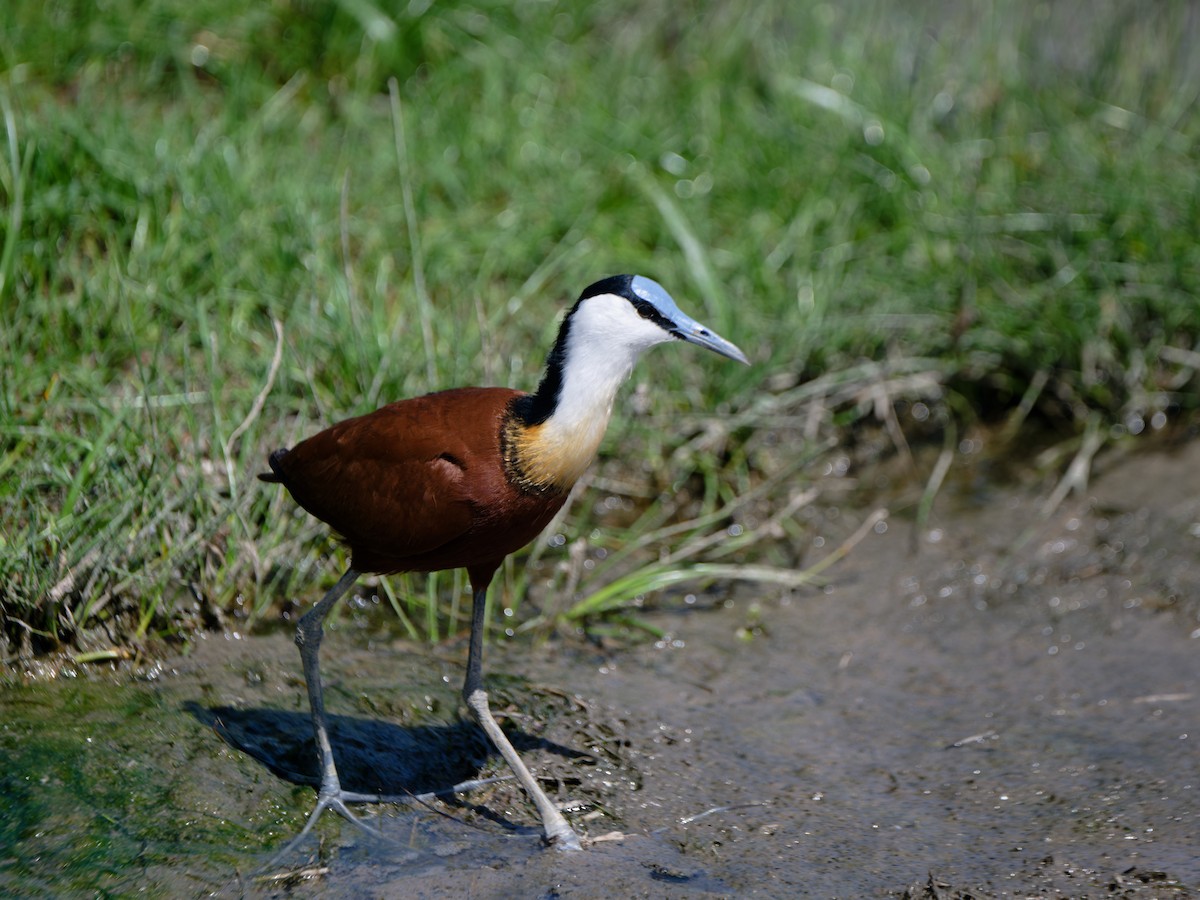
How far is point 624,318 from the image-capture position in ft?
9.98

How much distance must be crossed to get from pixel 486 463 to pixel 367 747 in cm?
89

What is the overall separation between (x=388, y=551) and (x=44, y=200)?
234 centimetres

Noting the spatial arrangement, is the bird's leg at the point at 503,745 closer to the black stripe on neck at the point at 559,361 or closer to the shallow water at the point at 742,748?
the shallow water at the point at 742,748

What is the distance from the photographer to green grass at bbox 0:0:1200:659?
3.99 metres

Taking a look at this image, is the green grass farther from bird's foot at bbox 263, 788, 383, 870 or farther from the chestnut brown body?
bird's foot at bbox 263, 788, 383, 870

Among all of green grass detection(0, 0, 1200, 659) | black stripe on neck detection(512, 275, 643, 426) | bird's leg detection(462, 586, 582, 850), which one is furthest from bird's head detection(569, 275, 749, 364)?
green grass detection(0, 0, 1200, 659)

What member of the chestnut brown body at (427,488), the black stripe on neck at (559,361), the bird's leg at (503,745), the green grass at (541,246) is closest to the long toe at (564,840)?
the bird's leg at (503,745)

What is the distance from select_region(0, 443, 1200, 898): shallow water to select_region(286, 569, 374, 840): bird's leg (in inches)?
1.8

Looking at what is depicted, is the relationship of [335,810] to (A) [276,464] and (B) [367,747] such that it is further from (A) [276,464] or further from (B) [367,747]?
(A) [276,464]

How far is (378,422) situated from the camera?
3.29m

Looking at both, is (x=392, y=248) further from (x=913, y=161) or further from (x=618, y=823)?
(x=618, y=823)

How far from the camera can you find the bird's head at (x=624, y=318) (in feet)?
9.96

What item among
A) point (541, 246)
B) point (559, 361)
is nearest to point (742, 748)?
point (559, 361)

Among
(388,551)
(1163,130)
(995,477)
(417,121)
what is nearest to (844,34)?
(1163,130)
